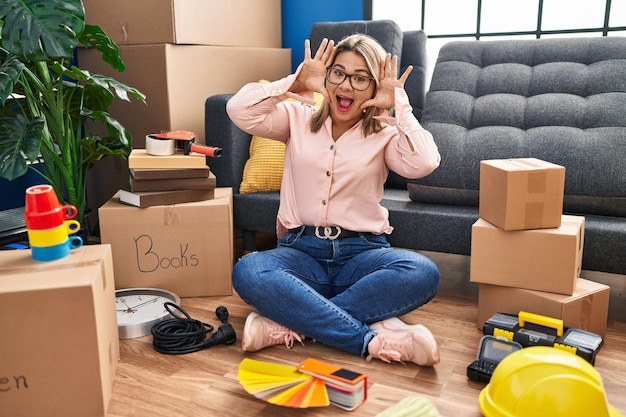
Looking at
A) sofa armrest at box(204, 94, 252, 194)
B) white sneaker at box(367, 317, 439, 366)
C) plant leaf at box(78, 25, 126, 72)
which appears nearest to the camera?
white sneaker at box(367, 317, 439, 366)

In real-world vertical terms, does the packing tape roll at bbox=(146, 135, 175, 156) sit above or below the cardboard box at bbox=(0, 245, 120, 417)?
above

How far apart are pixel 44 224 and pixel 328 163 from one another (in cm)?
78

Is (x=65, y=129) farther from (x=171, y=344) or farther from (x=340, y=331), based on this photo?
(x=340, y=331)

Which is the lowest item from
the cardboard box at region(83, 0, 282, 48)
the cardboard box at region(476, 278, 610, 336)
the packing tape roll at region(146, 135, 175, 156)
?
the cardboard box at region(476, 278, 610, 336)

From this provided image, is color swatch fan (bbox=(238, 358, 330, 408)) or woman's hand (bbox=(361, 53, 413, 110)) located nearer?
color swatch fan (bbox=(238, 358, 330, 408))

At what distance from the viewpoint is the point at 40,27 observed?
1665mm

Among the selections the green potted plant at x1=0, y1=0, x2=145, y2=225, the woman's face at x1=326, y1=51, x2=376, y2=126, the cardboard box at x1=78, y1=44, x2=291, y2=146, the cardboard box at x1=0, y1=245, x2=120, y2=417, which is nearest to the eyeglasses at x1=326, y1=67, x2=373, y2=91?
the woman's face at x1=326, y1=51, x2=376, y2=126

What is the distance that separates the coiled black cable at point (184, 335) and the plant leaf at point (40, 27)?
801mm

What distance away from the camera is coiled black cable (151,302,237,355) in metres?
1.60

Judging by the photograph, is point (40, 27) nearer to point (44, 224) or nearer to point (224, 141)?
point (44, 224)

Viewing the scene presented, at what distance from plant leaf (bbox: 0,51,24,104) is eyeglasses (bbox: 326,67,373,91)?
0.91m

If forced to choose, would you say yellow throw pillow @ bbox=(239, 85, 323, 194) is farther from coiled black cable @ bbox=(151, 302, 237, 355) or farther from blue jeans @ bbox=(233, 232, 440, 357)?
coiled black cable @ bbox=(151, 302, 237, 355)

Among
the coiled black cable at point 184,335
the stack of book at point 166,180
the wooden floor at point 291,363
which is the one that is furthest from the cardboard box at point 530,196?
the stack of book at point 166,180

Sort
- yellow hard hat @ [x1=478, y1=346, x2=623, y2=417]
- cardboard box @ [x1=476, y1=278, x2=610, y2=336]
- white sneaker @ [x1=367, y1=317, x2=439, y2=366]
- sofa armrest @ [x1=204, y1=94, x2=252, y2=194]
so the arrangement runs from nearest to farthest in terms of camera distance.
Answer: yellow hard hat @ [x1=478, y1=346, x2=623, y2=417], white sneaker @ [x1=367, y1=317, x2=439, y2=366], cardboard box @ [x1=476, y1=278, x2=610, y2=336], sofa armrest @ [x1=204, y1=94, x2=252, y2=194]
